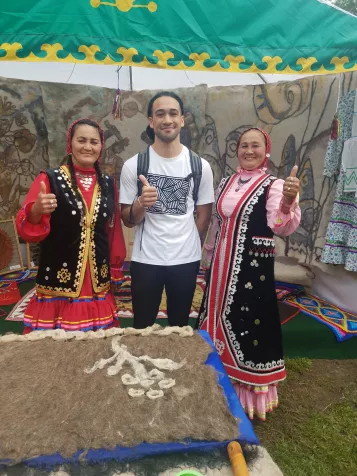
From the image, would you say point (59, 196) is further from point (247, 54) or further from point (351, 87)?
point (351, 87)

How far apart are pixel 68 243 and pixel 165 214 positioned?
0.55 m

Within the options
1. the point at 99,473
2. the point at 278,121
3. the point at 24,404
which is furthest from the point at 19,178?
the point at 99,473

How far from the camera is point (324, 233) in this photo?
3359 mm

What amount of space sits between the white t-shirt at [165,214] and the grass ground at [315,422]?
3.99 feet

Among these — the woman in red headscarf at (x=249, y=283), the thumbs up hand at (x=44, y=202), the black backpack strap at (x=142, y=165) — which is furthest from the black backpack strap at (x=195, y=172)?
the thumbs up hand at (x=44, y=202)

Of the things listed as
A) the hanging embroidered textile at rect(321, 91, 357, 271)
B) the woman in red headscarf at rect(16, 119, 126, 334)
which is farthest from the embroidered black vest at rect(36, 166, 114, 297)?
the hanging embroidered textile at rect(321, 91, 357, 271)

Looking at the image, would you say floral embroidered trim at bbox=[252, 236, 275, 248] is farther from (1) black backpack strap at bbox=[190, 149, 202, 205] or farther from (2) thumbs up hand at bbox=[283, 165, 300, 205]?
(1) black backpack strap at bbox=[190, 149, 202, 205]

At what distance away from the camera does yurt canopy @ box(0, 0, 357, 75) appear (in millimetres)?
1967

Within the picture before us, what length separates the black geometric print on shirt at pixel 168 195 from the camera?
2035mm

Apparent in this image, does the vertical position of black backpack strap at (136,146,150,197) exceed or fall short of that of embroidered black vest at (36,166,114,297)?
it exceeds it

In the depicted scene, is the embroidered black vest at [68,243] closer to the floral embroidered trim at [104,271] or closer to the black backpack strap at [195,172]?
the floral embroidered trim at [104,271]

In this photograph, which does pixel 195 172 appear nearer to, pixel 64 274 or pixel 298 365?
pixel 64 274

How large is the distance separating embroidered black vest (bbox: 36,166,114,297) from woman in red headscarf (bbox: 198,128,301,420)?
0.71 m

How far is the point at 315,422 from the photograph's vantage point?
2312mm
